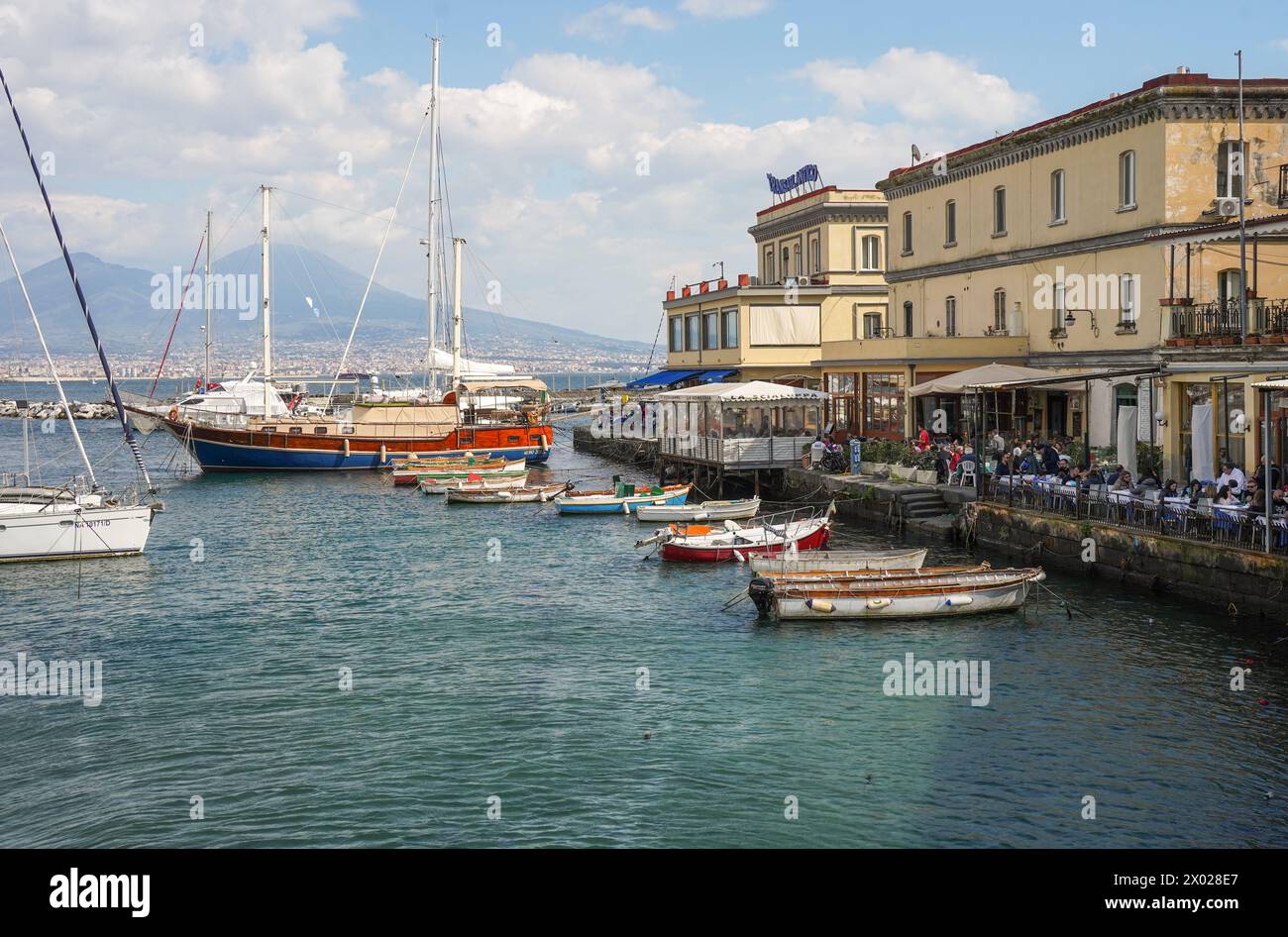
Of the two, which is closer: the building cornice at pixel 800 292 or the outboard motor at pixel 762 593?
the outboard motor at pixel 762 593

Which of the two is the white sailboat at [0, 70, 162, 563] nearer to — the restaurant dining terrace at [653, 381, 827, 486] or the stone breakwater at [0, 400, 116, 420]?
the restaurant dining terrace at [653, 381, 827, 486]

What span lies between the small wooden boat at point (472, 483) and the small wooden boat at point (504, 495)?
→ 33cm

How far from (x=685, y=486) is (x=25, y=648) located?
27146 millimetres

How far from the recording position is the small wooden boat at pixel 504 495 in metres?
54.5

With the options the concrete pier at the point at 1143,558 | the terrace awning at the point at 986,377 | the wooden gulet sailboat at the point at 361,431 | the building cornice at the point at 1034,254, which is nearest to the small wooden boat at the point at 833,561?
the concrete pier at the point at 1143,558

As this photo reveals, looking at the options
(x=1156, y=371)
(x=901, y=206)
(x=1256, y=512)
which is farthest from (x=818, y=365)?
(x=1256, y=512)

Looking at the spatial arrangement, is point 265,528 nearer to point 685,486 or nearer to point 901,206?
point 685,486

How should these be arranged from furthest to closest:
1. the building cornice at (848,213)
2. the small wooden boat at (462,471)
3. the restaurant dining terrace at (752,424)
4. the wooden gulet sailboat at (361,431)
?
the wooden gulet sailboat at (361,431)
the building cornice at (848,213)
the small wooden boat at (462,471)
the restaurant dining terrace at (752,424)

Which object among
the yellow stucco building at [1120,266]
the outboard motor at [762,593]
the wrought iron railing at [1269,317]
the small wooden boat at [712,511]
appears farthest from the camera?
the small wooden boat at [712,511]

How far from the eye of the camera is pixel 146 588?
33750mm

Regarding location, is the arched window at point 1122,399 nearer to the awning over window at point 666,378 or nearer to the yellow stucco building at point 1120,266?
the yellow stucco building at point 1120,266

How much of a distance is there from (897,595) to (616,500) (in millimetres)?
21958

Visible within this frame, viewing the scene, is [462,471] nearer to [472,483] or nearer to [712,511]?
[472,483]

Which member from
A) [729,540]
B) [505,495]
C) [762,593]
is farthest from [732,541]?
[505,495]
